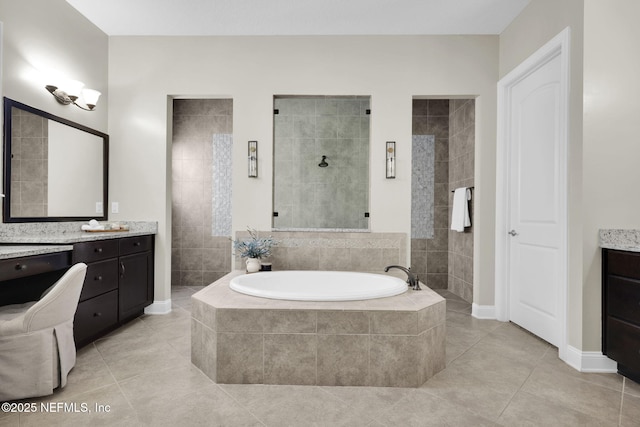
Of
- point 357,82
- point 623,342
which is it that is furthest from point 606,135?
point 357,82

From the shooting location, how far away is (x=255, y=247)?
3049 millimetres

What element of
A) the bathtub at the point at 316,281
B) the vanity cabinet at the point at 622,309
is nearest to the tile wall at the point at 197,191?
the bathtub at the point at 316,281

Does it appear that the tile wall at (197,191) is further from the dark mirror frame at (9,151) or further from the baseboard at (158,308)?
the dark mirror frame at (9,151)

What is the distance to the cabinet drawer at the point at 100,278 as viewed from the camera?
2.51 m

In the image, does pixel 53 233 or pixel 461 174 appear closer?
pixel 53 233

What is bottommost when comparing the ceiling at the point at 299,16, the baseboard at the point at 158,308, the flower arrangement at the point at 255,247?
the baseboard at the point at 158,308

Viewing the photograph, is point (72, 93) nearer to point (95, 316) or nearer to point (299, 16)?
point (95, 316)

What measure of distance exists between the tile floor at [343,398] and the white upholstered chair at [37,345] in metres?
0.10

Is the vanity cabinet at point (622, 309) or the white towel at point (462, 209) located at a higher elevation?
the white towel at point (462, 209)

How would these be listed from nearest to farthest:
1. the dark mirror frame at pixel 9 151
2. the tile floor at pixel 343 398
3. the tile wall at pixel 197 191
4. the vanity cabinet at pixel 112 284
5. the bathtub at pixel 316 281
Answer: the tile floor at pixel 343 398, the dark mirror frame at pixel 9 151, the vanity cabinet at pixel 112 284, the bathtub at pixel 316 281, the tile wall at pixel 197 191

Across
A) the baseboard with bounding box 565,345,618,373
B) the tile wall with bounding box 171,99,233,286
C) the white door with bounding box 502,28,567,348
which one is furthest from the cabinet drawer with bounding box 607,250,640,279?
the tile wall with bounding box 171,99,233,286

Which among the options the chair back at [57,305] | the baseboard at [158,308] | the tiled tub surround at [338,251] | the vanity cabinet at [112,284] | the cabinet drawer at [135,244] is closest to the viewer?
the chair back at [57,305]

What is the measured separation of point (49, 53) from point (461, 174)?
402 cm

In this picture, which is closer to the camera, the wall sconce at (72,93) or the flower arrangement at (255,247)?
the wall sconce at (72,93)
